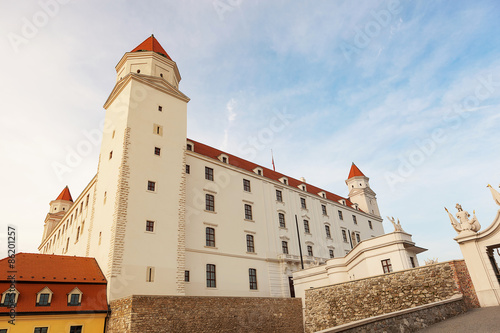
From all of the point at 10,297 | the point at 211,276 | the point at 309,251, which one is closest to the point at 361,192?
the point at 309,251

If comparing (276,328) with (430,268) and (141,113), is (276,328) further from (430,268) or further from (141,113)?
(141,113)

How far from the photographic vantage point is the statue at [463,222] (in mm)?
13148

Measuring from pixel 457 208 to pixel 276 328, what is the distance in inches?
506

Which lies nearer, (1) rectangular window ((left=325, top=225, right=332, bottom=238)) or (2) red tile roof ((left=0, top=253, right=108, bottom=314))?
(2) red tile roof ((left=0, top=253, right=108, bottom=314))

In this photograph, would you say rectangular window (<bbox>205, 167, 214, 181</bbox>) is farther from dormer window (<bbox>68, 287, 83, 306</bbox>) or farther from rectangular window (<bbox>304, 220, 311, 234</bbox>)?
dormer window (<bbox>68, 287, 83, 306</bbox>)

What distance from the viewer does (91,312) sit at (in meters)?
16.9

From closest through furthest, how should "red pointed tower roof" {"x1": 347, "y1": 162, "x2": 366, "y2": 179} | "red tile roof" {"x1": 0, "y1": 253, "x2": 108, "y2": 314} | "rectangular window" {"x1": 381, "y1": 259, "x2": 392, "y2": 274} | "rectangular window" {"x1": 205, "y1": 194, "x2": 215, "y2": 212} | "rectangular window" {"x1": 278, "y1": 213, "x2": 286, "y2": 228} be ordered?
1. "red tile roof" {"x1": 0, "y1": 253, "x2": 108, "y2": 314}
2. "rectangular window" {"x1": 381, "y1": 259, "x2": 392, "y2": 274}
3. "rectangular window" {"x1": 205, "y1": 194, "x2": 215, "y2": 212}
4. "rectangular window" {"x1": 278, "y1": 213, "x2": 286, "y2": 228}
5. "red pointed tower roof" {"x1": 347, "y1": 162, "x2": 366, "y2": 179}

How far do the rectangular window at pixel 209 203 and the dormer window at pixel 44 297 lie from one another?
11.9 metres

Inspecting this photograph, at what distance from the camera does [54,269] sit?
1808 centimetres

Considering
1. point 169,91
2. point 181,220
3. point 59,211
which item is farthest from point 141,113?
point 59,211

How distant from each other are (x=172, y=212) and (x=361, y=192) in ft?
110

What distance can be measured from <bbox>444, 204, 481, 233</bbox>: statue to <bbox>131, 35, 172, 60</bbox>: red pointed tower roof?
24551 mm

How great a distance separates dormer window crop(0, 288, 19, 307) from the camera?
592 inches

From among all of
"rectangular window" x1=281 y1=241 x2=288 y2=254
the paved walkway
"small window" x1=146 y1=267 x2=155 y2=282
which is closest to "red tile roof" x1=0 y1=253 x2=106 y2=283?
"small window" x1=146 y1=267 x2=155 y2=282
